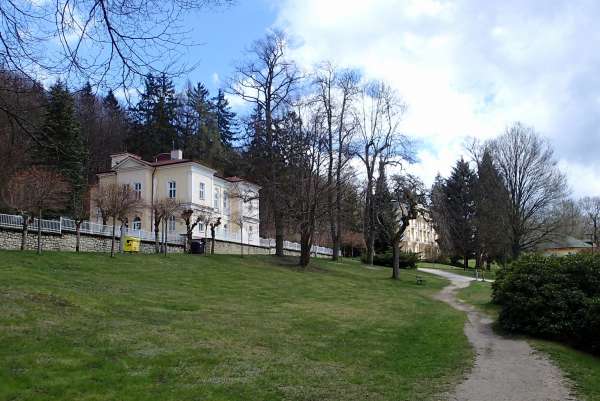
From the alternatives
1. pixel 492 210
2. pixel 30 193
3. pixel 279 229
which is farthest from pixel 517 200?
pixel 30 193

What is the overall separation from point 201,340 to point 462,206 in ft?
179

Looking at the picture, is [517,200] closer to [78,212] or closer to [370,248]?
[370,248]

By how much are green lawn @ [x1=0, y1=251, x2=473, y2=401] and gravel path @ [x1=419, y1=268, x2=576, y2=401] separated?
0.39 m

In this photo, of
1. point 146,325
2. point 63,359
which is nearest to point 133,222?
point 146,325

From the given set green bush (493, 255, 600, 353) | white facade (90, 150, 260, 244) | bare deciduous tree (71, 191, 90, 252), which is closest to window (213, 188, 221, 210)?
white facade (90, 150, 260, 244)

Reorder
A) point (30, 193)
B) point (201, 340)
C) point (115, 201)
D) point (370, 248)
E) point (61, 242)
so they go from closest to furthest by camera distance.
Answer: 1. point (201, 340)
2. point (30, 193)
3. point (61, 242)
4. point (115, 201)
5. point (370, 248)

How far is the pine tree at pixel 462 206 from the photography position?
5875cm

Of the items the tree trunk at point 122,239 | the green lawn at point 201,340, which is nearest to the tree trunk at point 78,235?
the tree trunk at point 122,239

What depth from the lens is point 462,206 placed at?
201ft

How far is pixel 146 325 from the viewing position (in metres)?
11.8

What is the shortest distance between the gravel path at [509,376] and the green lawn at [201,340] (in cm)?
39

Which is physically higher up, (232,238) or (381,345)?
(232,238)

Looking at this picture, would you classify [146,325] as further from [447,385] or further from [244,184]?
[244,184]

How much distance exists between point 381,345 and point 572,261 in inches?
260
